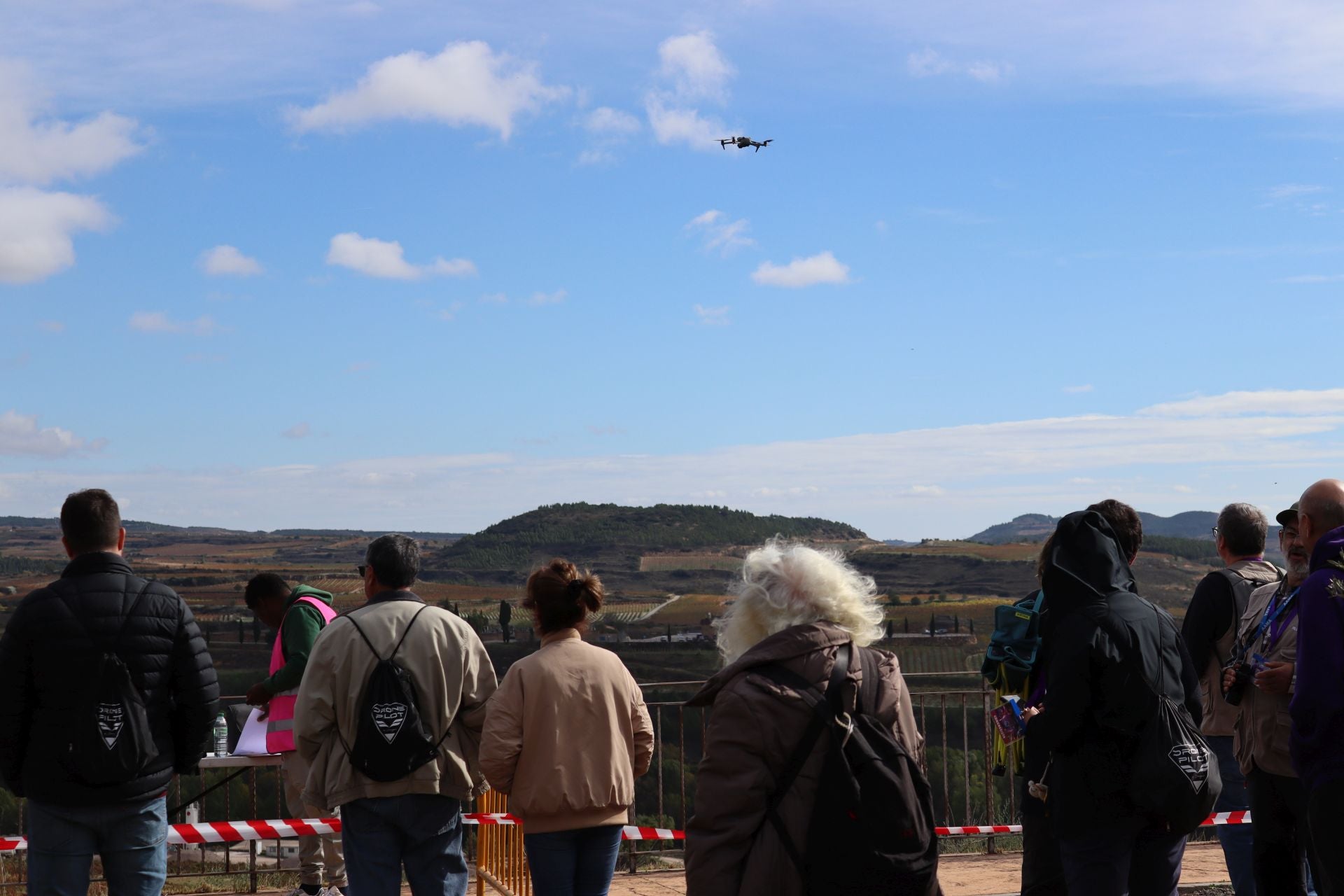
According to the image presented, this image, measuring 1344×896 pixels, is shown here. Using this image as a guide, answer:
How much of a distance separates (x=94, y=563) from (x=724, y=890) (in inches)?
90.8

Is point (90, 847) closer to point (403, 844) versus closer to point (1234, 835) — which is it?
point (403, 844)

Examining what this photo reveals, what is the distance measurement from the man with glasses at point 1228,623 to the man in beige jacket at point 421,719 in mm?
2751

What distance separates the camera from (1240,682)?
180 inches

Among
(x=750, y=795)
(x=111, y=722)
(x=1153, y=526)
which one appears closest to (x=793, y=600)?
(x=750, y=795)

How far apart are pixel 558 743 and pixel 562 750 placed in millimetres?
26

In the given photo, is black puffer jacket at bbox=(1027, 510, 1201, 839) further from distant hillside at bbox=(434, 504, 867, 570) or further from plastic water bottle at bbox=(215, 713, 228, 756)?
distant hillside at bbox=(434, 504, 867, 570)

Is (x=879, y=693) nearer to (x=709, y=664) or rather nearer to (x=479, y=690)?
(x=479, y=690)

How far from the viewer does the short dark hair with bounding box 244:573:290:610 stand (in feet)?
20.0

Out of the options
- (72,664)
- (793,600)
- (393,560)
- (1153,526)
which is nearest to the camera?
(793,600)

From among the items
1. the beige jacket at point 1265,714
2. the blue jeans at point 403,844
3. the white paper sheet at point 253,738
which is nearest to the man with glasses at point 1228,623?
the beige jacket at point 1265,714

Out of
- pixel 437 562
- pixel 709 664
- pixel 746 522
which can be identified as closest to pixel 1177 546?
pixel 746 522

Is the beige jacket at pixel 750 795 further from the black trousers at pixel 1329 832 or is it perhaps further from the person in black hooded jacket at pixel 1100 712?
the black trousers at pixel 1329 832

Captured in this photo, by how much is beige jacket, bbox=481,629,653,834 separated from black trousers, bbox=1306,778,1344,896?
78.5 inches

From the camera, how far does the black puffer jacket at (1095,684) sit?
3.65 meters
